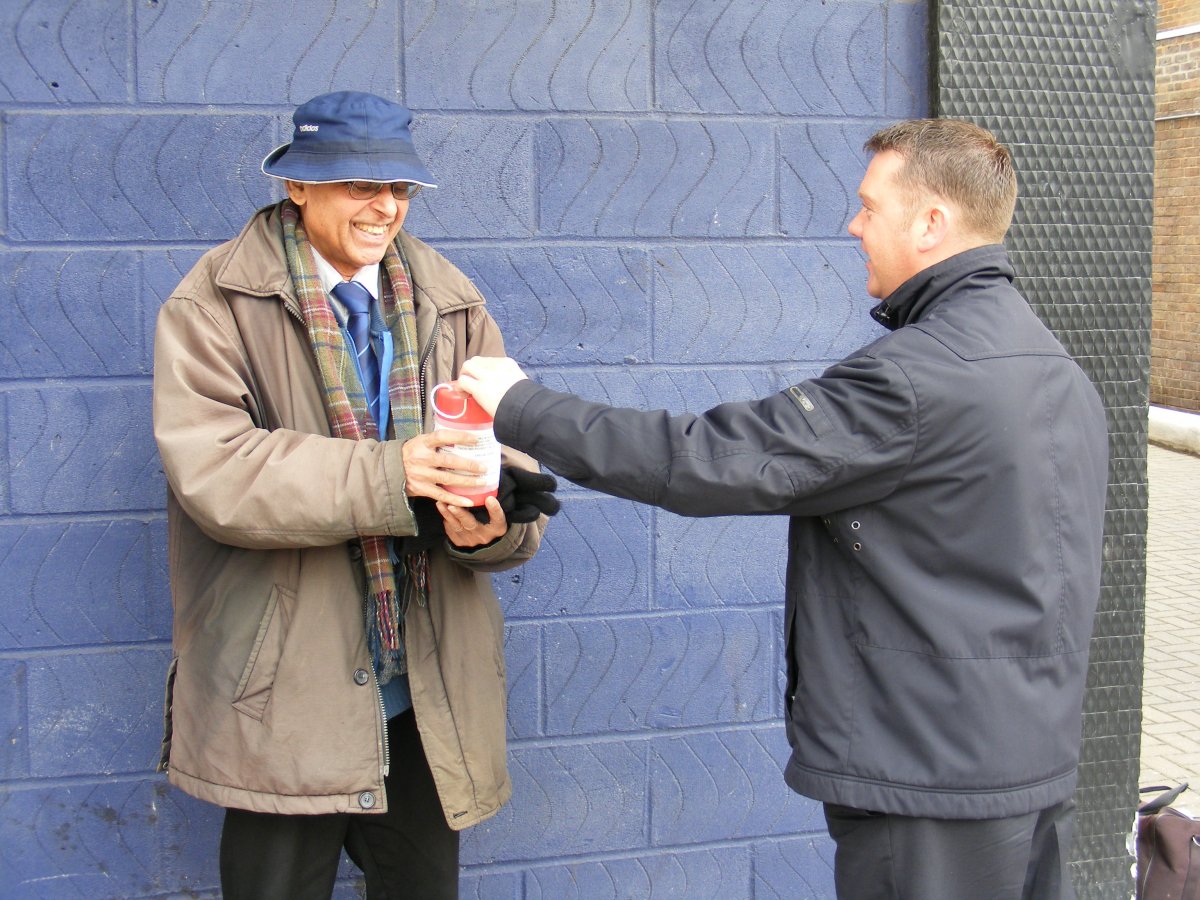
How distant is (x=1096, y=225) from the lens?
11.2ft

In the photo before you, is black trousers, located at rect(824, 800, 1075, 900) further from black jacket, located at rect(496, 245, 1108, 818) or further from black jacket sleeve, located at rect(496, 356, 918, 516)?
black jacket sleeve, located at rect(496, 356, 918, 516)

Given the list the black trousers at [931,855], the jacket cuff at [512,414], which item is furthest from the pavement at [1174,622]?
the jacket cuff at [512,414]

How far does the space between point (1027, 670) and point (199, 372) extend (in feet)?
4.90

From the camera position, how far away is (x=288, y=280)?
227cm

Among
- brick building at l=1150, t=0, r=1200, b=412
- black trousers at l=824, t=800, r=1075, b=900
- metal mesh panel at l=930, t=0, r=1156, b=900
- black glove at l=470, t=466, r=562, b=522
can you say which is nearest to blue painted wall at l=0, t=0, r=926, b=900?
metal mesh panel at l=930, t=0, r=1156, b=900

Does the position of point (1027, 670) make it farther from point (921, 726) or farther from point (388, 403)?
point (388, 403)

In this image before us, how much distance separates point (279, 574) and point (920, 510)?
1154 mm

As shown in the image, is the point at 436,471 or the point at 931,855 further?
the point at 436,471

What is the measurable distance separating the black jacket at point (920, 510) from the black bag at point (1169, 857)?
132 cm

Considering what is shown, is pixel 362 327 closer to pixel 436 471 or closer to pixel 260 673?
pixel 436 471

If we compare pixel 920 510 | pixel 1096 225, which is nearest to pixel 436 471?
pixel 920 510

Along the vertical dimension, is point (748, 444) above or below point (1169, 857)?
above

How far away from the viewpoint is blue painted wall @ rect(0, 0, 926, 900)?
2848mm

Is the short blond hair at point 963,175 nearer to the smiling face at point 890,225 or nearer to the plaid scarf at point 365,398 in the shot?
the smiling face at point 890,225
